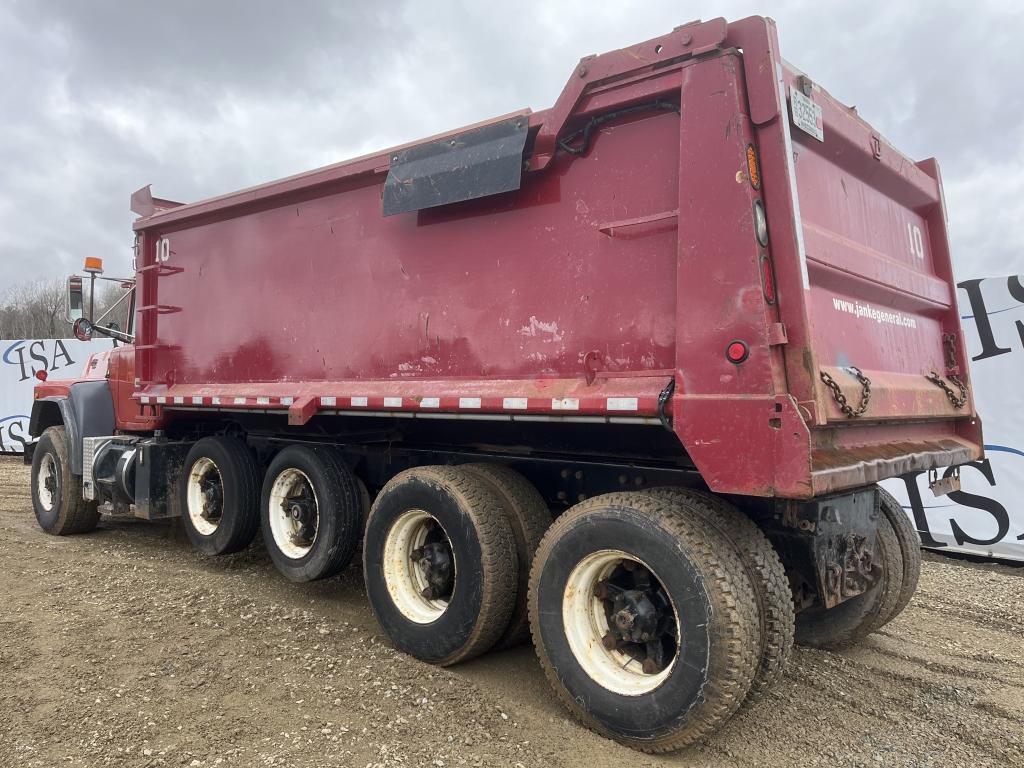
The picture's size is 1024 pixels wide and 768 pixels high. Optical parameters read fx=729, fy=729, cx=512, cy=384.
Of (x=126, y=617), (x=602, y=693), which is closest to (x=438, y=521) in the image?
(x=602, y=693)

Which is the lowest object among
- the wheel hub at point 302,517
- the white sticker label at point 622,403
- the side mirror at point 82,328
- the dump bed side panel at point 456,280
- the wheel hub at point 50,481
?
the wheel hub at point 302,517

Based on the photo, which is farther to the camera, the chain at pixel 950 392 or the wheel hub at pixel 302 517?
the wheel hub at pixel 302 517

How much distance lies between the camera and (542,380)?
3.64 metres

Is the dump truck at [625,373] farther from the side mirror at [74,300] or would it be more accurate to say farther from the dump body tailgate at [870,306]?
the side mirror at [74,300]

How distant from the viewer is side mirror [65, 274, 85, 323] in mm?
6570

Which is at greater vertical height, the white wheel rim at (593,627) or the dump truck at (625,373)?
the dump truck at (625,373)

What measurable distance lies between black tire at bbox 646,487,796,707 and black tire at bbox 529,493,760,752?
0.06 meters

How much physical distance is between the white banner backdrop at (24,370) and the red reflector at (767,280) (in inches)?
635

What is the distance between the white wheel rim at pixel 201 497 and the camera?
6.03 meters

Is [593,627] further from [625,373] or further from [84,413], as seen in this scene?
[84,413]

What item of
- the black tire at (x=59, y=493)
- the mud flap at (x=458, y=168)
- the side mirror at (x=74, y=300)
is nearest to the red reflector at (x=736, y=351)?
the mud flap at (x=458, y=168)

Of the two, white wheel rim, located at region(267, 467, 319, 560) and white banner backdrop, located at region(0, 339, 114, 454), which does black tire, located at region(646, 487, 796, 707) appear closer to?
white wheel rim, located at region(267, 467, 319, 560)

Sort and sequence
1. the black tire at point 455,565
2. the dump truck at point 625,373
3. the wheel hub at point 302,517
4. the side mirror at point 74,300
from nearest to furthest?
the dump truck at point 625,373, the black tire at point 455,565, the wheel hub at point 302,517, the side mirror at point 74,300

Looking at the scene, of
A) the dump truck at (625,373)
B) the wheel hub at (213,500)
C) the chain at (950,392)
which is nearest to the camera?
the dump truck at (625,373)
